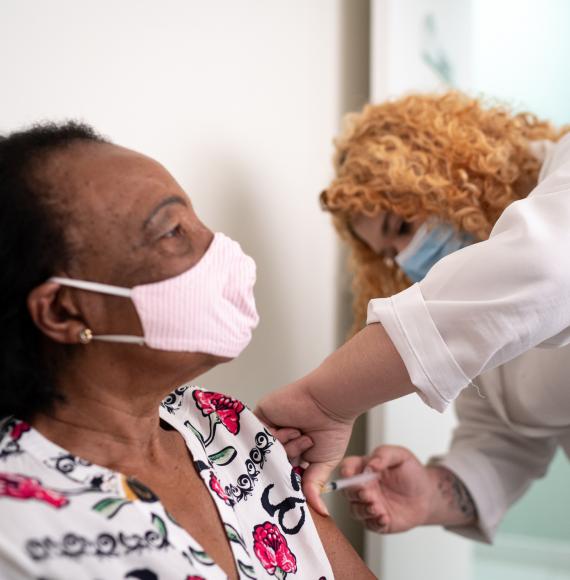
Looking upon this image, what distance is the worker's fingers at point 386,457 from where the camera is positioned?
1451 mm

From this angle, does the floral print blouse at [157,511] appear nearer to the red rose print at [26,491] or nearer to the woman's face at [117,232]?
the red rose print at [26,491]

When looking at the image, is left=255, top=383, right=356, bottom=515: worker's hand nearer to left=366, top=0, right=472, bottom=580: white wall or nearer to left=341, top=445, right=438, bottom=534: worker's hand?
left=341, top=445, right=438, bottom=534: worker's hand

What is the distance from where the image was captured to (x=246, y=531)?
3.25ft

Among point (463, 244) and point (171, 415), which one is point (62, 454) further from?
point (463, 244)

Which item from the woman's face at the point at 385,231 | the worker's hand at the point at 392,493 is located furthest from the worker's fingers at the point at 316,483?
the woman's face at the point at 385,231

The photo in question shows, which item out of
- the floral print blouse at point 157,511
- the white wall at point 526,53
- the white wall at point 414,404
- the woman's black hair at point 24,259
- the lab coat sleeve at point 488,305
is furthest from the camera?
the white wall at point 526,53

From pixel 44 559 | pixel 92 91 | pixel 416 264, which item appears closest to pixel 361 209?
pixel 416 264

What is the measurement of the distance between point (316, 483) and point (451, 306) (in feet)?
1.30

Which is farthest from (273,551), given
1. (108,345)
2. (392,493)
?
(392,493)

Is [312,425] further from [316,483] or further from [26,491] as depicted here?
[26,491]

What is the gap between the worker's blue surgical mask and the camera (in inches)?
60.1

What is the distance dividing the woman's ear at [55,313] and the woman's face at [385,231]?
35.2 inches

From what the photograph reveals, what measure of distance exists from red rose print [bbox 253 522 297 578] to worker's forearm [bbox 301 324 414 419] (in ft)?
0.71

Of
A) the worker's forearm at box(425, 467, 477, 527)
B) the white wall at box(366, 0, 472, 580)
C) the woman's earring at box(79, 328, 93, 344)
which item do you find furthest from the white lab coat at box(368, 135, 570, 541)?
the white wall at box(366, 0, 472, 580)
